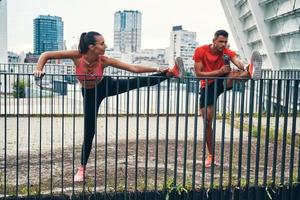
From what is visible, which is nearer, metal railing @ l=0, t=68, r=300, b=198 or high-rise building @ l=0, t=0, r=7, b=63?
metal railing @ l=0, t=68, r=300, b=198

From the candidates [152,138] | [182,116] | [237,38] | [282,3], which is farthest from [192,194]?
[237,38]

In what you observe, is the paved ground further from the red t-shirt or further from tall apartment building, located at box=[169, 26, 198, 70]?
tall apartment building, located at box=[169, 26, 198, 70]

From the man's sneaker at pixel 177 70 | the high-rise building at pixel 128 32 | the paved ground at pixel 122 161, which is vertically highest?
the high-rise building at pixel 128 32

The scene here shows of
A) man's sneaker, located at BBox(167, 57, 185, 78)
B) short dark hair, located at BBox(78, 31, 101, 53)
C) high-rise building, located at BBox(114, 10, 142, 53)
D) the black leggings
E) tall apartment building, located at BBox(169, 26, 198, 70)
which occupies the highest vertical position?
high-rise building, located at BBox(114, 10, 142, 53)

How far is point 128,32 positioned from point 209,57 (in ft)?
512

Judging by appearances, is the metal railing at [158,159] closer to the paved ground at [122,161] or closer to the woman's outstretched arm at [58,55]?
the paved ground at [122,161]

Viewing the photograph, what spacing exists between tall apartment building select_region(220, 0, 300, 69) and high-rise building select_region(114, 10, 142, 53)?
435 ft

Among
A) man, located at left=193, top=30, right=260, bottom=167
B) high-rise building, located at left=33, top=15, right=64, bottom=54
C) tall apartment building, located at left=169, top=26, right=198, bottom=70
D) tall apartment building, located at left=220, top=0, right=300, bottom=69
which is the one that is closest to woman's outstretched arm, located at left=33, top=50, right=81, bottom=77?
man, located at left=193, top=30, right=260, bottom=167

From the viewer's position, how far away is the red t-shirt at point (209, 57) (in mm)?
5141

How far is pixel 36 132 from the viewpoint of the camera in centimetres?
810

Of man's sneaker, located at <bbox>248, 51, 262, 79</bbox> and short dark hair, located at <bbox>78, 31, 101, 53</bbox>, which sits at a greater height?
short dark hair, located at <bbox>78, 31, 101, 53</bbox>

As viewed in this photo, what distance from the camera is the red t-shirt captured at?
5141 mm

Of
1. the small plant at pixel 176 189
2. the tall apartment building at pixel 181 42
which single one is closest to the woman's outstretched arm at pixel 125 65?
the small plant at pixel 176 189

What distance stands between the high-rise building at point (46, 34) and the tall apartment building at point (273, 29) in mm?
121777
